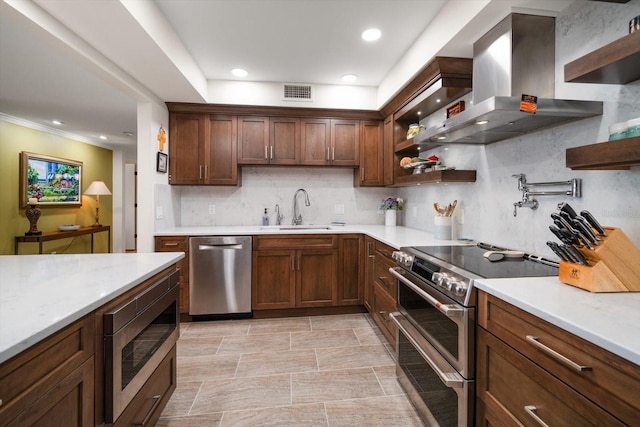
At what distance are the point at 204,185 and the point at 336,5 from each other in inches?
94.5

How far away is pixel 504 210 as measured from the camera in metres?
2.14

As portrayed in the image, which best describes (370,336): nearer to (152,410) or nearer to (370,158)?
(152,410)

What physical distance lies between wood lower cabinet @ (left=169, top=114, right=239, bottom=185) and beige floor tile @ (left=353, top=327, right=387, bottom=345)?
2112mm

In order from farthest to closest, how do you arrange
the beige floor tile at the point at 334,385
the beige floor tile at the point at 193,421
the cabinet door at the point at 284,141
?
the cabinet door at the point at 284,141, the beige floor tile at the point at 334,385, the beige floor tile at the point at 193,421

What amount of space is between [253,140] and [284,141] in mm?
358

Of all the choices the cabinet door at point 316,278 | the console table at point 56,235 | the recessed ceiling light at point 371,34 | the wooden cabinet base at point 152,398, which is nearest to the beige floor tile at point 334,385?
the wooden cabinet base at point 152,398

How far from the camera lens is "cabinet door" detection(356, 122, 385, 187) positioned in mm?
3789

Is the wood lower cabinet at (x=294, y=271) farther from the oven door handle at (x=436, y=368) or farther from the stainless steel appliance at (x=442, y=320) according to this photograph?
the oven door handle at (x=436, y=368)

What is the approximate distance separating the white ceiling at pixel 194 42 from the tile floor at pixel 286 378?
2342 millimetres

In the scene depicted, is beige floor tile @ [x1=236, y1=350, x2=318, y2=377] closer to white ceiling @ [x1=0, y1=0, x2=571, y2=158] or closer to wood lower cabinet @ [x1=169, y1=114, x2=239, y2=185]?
wood lower cabinet @ [x1=169, y1=114, x2=239, y2=185]

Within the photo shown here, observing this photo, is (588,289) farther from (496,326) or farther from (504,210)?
(504,210)

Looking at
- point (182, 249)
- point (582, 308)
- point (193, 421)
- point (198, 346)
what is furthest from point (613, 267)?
point (182, 249)

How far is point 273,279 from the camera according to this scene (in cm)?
332

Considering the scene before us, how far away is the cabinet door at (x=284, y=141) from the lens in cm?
364
